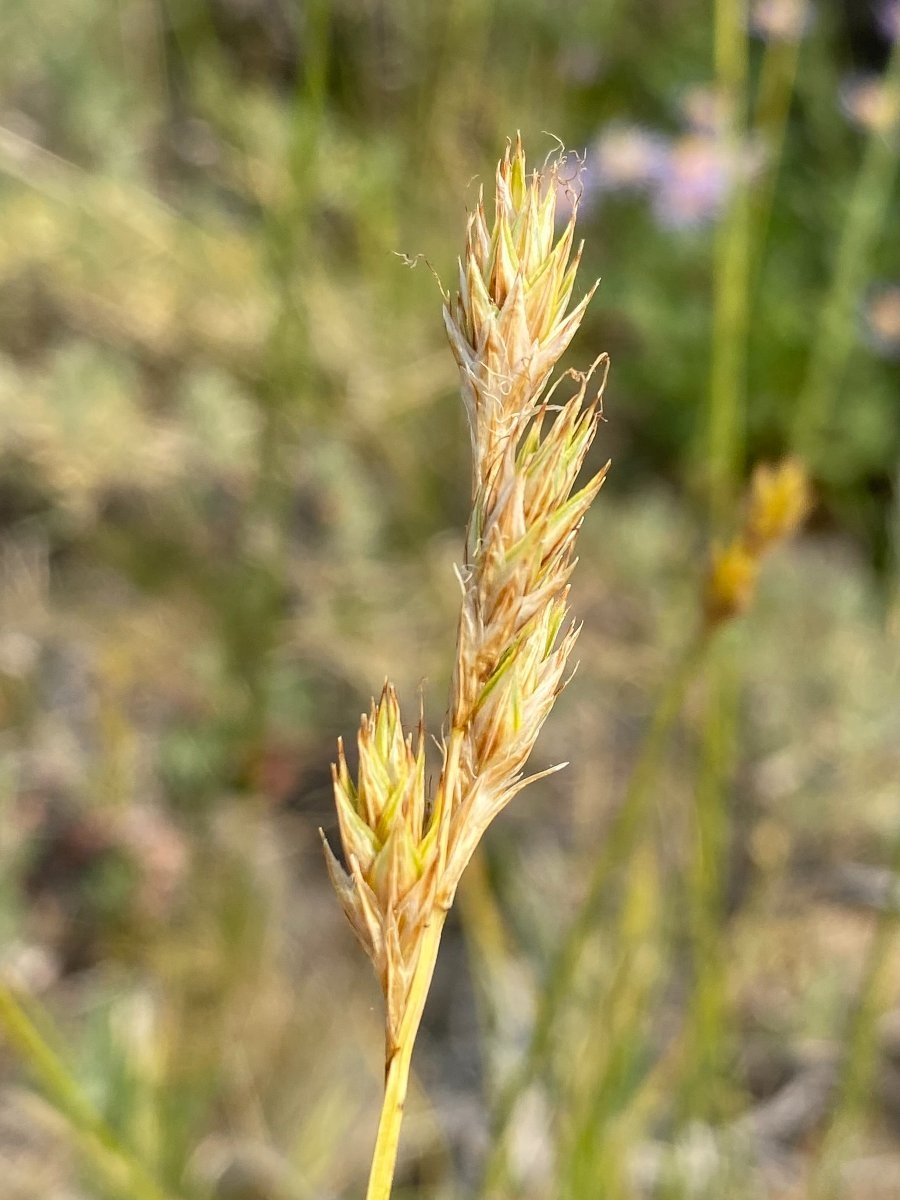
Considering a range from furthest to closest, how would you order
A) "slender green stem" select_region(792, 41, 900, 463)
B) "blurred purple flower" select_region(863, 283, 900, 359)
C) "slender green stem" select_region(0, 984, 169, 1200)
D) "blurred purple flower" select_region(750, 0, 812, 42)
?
"blurred purple flower" select_region(863, 283, 900, 359) < "blurred purple flower" select_region(750, 0, 812, 42) < "slender green stem" select_region(792, 41, 900, 463) < "slender green stem" select_region(0, 984, 169, 1200)

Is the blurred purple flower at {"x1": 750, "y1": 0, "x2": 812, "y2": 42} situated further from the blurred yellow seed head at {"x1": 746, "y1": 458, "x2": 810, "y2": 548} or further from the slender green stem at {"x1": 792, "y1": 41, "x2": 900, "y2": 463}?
the blurred yellow seed head at {"x1": 746, "y1": 458, "x2": 810, "y2": 548}

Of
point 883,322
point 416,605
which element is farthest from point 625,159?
point 416,605

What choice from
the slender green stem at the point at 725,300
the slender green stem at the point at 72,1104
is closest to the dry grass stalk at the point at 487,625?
the slender green stem at the point at 72,1104

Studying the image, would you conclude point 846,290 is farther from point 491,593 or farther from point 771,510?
point 491,593

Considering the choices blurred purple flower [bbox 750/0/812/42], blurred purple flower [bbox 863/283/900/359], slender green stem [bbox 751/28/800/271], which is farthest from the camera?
blurred purple flower [bbox 863/283/900/359]

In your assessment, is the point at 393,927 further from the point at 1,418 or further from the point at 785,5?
the point at 1,418

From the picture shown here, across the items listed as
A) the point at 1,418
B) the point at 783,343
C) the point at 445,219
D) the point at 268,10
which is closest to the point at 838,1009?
the point at 783,343

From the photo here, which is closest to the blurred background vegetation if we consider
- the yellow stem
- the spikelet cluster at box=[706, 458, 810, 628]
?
the spikelet cluster at box=[706, 458, 810, 628]
